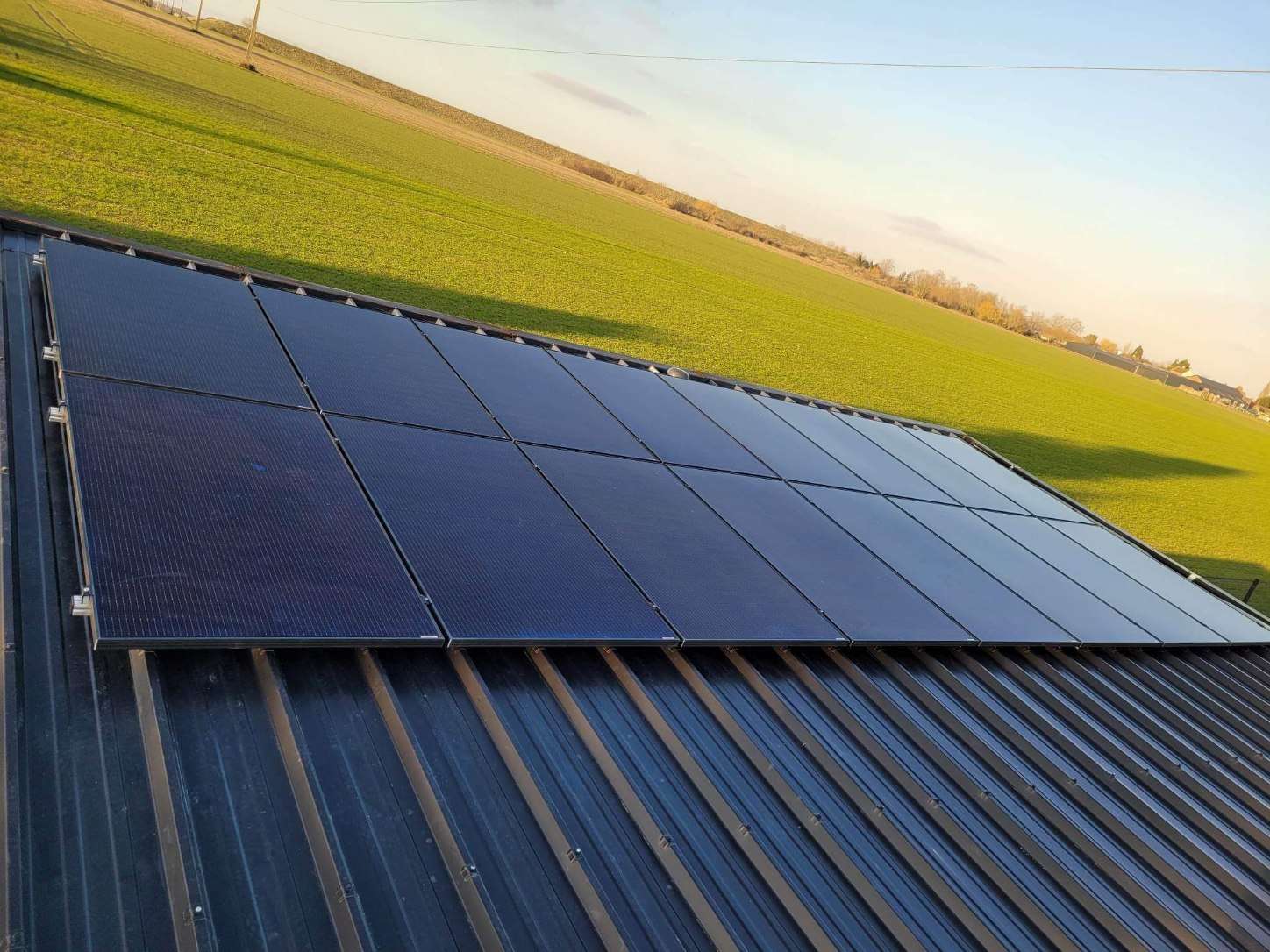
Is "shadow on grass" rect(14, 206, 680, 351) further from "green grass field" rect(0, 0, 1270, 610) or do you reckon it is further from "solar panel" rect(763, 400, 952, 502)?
"solar panel" rect(763, 400, 952, 502)

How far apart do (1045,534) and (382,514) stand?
10.6m

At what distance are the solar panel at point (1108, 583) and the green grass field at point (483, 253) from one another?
50.3 feet

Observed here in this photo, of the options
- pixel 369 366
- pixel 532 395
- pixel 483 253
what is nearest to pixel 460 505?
pixel 369 366

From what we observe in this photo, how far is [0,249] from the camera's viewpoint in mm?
7766

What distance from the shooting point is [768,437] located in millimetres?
10578

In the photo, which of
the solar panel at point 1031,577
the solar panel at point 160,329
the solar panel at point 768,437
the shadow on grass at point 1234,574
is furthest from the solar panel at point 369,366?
the shadow on grass at point 1234,574

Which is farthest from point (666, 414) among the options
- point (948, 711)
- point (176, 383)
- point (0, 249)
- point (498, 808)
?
point (0, 249)

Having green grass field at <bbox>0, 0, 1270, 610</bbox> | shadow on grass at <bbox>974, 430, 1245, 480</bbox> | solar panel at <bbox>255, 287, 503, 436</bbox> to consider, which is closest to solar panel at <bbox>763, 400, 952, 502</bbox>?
solar panel at <bbox>255, 287, 503, 436</bbox>

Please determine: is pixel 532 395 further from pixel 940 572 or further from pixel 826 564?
pixel 940 572

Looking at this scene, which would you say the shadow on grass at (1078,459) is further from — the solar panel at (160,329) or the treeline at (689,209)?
the treeline at (689,209)

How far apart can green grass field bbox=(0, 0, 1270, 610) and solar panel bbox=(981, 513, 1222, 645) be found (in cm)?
1533

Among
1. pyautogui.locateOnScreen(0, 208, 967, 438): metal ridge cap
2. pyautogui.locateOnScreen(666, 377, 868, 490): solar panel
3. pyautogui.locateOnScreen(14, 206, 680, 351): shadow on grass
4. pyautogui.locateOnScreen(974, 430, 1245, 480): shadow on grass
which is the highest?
pyautogui.locateOnScreen(0, 208, 967, 438): metal ridge cap

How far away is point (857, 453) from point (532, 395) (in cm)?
560

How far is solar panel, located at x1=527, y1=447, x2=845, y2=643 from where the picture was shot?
6.11 meters
